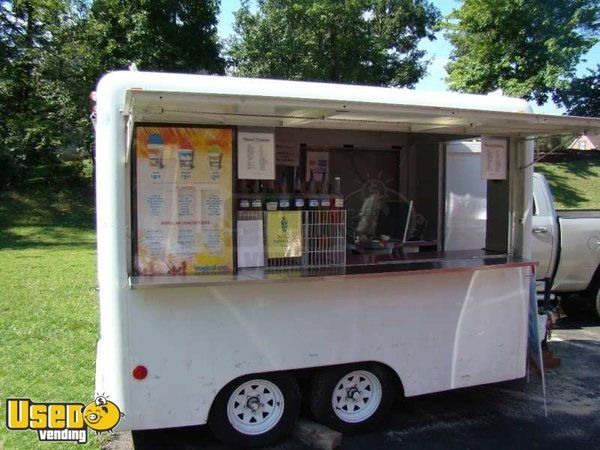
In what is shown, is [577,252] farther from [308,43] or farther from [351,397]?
[308,43]

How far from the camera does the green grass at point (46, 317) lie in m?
4.80

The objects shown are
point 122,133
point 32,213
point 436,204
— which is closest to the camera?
point 122,133

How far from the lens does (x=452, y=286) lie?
433 cm

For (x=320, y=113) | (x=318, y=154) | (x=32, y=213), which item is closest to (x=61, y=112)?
(x=32, y=213)

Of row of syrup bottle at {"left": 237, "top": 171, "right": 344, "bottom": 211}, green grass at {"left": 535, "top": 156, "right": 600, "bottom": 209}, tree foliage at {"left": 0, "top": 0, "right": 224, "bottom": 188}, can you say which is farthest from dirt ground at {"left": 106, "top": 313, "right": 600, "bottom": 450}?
green grass at {"left": 535, "top": 156, "right": 600, "bottom": 209}

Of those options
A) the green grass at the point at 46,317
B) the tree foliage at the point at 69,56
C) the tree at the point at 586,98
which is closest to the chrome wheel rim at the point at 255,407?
the green grass at the point at 46,317

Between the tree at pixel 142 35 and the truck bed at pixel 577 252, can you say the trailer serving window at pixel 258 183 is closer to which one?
the truck bed at pixel 577 252

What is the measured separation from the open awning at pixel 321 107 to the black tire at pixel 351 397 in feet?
5.81

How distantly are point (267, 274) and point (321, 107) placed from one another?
3.84 ft

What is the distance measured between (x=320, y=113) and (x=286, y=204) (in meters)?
0.74

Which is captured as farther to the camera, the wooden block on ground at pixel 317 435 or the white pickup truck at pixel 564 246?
the white pickup truck at pixel 564 246

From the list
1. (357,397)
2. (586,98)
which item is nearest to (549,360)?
(357,397)

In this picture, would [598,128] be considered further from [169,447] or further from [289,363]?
[169,447]

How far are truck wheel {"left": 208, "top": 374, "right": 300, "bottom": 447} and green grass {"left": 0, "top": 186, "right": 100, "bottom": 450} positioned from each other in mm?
967
